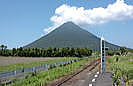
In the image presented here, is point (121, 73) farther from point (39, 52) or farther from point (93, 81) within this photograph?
point (39, 52)

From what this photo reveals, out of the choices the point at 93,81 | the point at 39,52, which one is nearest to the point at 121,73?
the point at 93,81

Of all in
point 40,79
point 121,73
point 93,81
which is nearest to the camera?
point 93,81

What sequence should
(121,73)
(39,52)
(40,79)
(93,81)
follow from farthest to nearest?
(39,52) → (40,79) → (121,73) → (93,81)

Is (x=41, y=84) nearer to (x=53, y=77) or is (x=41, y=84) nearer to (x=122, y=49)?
(x=53, y=77)

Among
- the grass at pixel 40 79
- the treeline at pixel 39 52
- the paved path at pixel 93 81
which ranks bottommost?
the paved path at pixel 93 81

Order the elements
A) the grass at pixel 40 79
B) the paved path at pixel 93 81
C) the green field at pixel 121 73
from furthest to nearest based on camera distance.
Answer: the grass at pixel 40 79, the paved path at pixel 93 81, the green field at pixel 121 73

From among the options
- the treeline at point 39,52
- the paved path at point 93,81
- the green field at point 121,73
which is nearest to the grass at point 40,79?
the paved path at point 93,81

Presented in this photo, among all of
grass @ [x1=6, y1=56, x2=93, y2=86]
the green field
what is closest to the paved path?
the green field

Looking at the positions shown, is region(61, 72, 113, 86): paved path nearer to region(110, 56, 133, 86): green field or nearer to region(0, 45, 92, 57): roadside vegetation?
region(110, 56, 133, 86): green field

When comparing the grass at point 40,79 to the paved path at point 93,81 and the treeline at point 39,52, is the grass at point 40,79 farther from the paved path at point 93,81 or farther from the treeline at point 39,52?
the treeline at point 39,52

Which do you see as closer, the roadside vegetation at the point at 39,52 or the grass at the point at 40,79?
the grass at the point at 40,79

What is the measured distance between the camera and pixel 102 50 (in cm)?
2303

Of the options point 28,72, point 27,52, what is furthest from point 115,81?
point 27,52

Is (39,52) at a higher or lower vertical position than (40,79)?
higher
